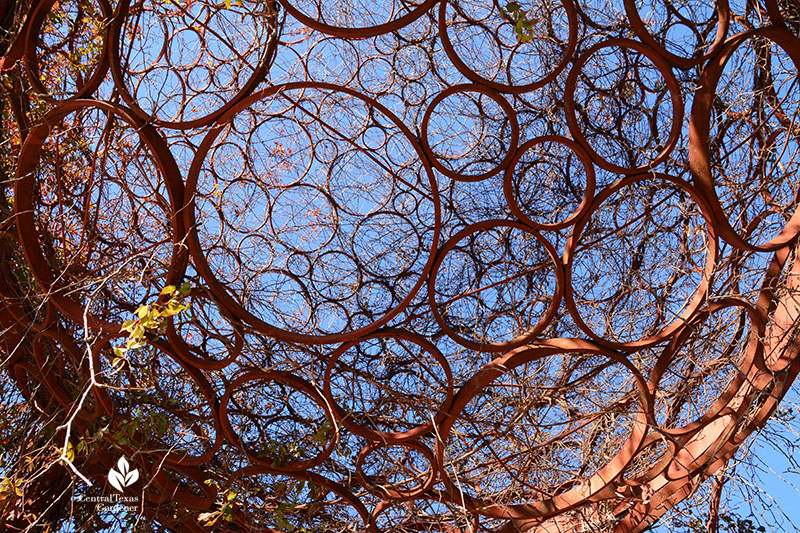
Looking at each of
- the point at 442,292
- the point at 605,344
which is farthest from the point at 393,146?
the point at 605,344

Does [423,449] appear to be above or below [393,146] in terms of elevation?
below

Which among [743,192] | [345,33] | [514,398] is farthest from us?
[514,398]

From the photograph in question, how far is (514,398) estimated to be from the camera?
4.56 meters

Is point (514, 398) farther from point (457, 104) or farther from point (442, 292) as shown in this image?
point (457, 104)

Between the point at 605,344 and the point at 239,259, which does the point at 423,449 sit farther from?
the point at 239,259

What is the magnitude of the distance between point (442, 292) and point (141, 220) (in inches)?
74.4

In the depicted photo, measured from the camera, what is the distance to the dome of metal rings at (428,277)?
12.9 feet

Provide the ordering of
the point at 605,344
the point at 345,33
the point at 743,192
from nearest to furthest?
the point at 345,33, the point at 605,344, the point at 743,192

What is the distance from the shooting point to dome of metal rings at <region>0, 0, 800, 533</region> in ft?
12.9

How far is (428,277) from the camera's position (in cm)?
391

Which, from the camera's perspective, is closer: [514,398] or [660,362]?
[660,362]

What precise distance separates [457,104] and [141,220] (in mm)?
2038

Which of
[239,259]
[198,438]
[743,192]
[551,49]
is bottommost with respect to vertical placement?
[198,438]

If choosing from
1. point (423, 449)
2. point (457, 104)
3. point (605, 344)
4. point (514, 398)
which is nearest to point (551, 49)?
point (457, 104)
